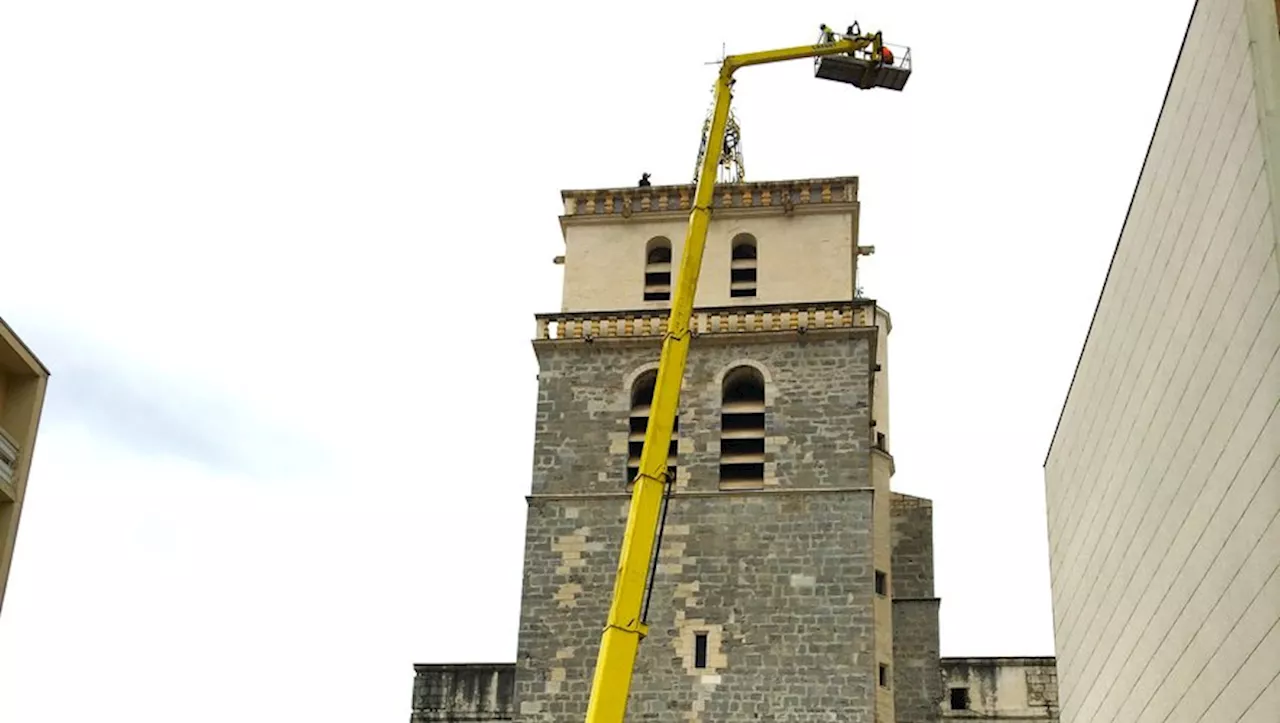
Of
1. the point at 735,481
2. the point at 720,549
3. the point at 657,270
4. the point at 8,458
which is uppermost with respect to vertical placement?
the point at 657,270

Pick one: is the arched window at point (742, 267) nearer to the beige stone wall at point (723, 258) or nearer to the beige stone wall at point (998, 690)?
the beige stone wall at point (723, 258)

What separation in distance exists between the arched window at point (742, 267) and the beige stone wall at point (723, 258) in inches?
4.9

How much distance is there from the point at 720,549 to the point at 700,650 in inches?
71.9

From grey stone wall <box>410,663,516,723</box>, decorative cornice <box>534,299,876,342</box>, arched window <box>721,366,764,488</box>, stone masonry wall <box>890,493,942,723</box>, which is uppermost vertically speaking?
decorative cornice <box>534,299,876,342</box>

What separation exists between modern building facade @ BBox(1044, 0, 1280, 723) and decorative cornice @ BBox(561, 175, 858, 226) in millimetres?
7639

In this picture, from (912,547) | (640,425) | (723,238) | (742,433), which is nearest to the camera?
(742,433)

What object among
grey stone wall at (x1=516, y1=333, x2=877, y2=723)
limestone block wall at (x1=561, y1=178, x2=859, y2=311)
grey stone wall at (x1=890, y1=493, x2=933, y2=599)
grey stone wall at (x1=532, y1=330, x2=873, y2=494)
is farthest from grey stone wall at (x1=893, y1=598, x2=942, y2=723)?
limestone block wall at (x1=561, y1=178, x2=859, y2=311)

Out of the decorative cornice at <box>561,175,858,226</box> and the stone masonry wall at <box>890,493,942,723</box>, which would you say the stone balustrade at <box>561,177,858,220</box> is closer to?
the decorative cornice at <box>561,175,858,226</box>

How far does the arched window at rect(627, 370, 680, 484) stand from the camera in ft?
108

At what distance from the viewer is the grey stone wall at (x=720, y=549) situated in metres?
30.9

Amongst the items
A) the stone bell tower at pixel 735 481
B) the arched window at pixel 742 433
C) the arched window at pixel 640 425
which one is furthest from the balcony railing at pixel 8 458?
the arched window at pixel 742 433

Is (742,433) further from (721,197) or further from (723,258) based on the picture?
(721,197)

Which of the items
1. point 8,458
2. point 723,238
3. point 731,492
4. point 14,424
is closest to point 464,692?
point 731,492

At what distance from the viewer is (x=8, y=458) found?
1967cm
